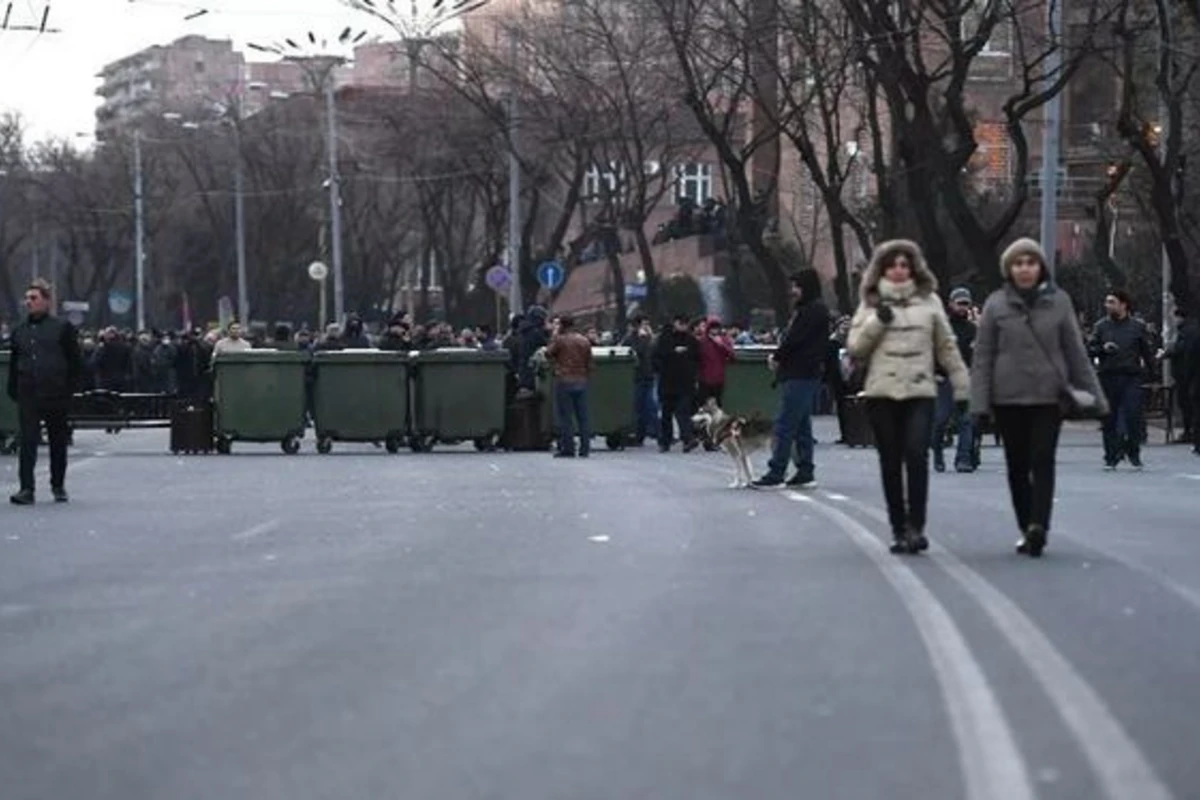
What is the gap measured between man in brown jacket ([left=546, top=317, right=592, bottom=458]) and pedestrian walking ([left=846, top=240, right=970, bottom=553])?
653 inches

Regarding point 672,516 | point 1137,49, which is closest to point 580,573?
point 672,516

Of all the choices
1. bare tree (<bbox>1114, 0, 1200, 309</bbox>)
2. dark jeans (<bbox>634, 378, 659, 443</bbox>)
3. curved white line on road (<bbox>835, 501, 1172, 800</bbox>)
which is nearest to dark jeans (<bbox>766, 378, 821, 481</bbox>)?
curved white line on road (<bbox>835, 501, 1172, 800</bbox>)

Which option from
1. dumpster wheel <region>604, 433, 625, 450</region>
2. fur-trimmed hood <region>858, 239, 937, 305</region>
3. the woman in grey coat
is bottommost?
dumpster wheel <region>604, 433, 625, 450</region>

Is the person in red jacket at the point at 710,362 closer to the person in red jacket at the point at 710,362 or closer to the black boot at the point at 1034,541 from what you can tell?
the person in red jacket at the point at 710,362

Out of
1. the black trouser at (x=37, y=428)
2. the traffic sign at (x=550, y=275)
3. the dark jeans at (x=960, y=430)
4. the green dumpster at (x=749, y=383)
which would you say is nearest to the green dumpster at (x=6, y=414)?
the green dumpster at (x=749, y=383)

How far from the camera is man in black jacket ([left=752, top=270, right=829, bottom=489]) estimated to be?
2128cm

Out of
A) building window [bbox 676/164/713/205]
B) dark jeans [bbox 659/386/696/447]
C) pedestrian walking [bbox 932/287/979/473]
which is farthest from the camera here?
building window [bbox 676/164/713/205]

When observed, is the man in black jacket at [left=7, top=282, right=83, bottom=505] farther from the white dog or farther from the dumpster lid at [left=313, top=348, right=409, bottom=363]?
the dumpster lid at [left=313, top=348, right=409, bottom=363]

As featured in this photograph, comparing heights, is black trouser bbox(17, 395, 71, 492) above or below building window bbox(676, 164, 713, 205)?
below

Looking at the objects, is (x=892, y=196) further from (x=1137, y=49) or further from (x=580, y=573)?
(x=580, y=573)

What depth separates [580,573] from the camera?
14.5 meters

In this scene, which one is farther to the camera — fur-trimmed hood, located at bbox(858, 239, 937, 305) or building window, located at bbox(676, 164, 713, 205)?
building window, located at bbox(676, 164, 713, 205)

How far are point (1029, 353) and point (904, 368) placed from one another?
2.12 feet

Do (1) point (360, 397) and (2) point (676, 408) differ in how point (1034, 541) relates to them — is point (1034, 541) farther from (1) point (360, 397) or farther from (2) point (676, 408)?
(1) point (360, 397)
